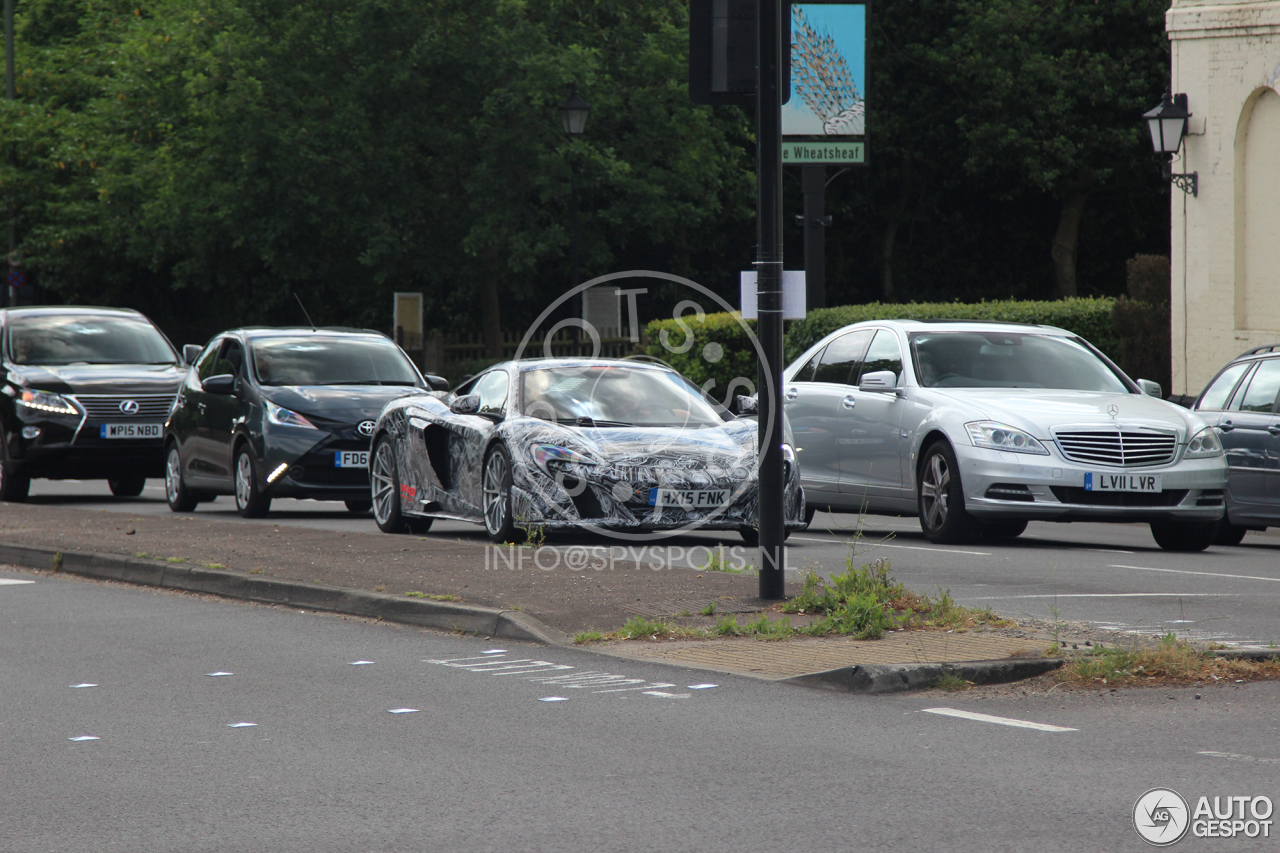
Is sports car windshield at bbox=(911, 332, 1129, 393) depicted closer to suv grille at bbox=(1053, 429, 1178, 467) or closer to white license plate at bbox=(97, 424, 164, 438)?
suv grille at bbox=(1053, 429, 1178, 467)

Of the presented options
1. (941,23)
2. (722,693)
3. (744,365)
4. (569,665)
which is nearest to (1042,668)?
(722,693)

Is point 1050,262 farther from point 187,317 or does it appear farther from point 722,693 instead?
point 722,693

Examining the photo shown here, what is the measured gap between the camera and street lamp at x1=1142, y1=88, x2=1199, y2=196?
23.7 metres

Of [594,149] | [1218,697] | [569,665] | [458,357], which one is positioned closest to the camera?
[1218,697]

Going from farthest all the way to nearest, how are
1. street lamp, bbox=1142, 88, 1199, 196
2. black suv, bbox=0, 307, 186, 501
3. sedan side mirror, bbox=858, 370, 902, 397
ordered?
street lamp, bbox=1142, 88, 1199, 196 → black suv, bbox=0, 307, 186, 501 → sedan side mirror, bbox=858, 370, 902, 397

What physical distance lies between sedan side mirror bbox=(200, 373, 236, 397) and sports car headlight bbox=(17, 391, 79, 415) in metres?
2.65

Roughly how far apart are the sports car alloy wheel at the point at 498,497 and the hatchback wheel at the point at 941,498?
134 inches

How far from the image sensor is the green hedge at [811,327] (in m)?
24.0

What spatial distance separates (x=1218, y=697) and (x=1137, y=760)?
1.31 m

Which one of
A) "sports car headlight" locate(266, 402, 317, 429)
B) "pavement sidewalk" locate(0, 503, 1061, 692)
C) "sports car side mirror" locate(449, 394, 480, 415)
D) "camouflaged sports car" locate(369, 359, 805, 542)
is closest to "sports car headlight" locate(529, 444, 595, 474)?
"camouflaged sports car" locate(369, 359, 805, 542)

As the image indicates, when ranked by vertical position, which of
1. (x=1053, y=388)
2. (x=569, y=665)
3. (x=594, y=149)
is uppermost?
(x=594, y=149)

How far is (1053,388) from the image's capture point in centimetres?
1420

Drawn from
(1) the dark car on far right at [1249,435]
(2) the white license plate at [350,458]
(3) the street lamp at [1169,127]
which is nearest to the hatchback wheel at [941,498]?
(1) the dark car on far right at [1249,435]

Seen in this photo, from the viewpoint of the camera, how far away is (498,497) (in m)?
12.5
